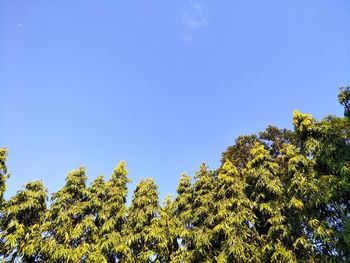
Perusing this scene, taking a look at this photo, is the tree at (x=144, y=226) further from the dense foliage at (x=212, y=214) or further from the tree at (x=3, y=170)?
the tree at (x=3, y=170)

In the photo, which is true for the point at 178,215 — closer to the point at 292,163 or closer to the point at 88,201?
the point at 88,201

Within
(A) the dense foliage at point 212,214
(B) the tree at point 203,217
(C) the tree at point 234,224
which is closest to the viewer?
(A) the dense foliage at point 212,214

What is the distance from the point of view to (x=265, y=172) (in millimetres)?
16344

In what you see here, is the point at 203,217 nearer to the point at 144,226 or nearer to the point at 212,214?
the point at 212,214

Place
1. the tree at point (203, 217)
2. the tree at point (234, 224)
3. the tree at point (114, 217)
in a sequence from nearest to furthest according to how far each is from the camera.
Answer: the tree at point (234, 224), the tree at point (203, 217), the tree at point (114, 217)

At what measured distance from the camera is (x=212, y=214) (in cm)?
1612

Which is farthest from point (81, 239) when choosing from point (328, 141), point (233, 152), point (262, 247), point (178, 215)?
point (233, 152)

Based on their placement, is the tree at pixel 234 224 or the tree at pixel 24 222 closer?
the tree at pixel 234 224

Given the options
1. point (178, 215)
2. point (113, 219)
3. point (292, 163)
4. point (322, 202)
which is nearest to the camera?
point (322, 202)

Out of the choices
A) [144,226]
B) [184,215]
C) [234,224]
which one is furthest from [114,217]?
[234,224]

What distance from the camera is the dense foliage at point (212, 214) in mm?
12852

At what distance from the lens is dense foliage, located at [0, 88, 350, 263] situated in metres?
12.9

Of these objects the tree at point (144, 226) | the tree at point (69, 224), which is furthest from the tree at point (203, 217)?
the tree at point (69, 224)

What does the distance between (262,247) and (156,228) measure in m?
6.31
